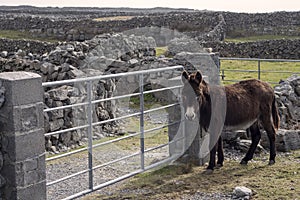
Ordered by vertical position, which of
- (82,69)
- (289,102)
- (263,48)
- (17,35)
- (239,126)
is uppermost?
(17,35)

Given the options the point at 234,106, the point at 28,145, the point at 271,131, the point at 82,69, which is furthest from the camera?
the point at 82,69

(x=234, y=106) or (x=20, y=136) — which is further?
(x=234, y=106)

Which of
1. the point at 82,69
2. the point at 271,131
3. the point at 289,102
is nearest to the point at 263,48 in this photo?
the point at 82,69

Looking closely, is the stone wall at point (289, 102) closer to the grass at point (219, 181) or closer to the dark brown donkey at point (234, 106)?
the dark brown donkey at point (234, 106)

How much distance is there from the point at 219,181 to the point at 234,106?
1412mm

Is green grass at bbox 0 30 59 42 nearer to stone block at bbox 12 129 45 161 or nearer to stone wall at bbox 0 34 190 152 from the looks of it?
stone wall at bbox 0 34 190 152

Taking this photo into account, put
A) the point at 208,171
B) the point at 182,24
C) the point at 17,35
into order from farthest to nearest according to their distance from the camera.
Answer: the point at 17,35 < the point at 182,24 < the point at 208,171

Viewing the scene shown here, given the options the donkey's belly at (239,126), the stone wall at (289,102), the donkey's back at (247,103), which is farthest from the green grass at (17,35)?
the donkey's belly at (239,126)

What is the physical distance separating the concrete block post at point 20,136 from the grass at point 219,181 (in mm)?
1801

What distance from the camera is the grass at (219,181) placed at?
25.8 ft

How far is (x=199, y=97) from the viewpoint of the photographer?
844cm

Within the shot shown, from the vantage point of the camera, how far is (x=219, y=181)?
27.9 ft

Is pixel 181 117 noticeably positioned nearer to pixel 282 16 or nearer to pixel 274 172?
pixel 274 172

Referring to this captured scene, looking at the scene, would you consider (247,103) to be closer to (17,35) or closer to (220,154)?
(220,154)
